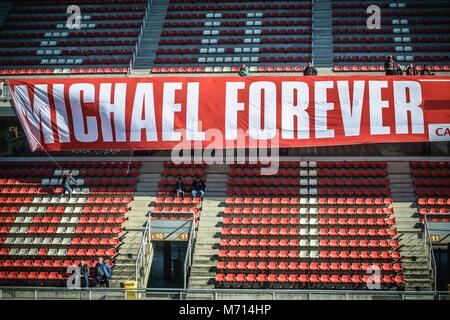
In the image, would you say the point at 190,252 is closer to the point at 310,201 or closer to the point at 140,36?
the point at 310,201

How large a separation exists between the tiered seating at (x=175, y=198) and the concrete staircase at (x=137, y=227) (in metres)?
0.38

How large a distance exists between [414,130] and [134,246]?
11.8 metres

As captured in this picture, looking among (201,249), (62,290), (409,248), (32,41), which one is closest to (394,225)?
(409,248)

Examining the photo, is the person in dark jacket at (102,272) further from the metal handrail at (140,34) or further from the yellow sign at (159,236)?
the metal handrail at (140,34)

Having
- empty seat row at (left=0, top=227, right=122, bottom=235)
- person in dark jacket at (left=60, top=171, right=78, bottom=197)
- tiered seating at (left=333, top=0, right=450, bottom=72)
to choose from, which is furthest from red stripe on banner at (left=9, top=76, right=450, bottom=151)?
tiered seating at (left=333, top=0, right=450, bottom=72)

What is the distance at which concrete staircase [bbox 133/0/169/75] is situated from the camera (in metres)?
37.9

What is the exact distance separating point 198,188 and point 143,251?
4203 millimetres

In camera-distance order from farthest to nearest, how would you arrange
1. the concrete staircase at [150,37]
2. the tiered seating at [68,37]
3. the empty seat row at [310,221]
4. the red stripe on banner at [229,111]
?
the tiered seating at [68,37], the concrete staircase at [150,37], the red stripe on banner at [229,111], the empty seat row at [310,221]

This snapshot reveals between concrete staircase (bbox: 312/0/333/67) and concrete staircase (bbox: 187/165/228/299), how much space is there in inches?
330

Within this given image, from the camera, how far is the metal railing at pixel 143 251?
2667cm

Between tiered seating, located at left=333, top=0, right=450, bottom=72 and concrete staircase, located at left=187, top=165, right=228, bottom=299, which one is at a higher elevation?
tiered seating, located at left=333, top=0, right=450, bottom=72

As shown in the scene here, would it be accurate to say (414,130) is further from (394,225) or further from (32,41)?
(32,41)

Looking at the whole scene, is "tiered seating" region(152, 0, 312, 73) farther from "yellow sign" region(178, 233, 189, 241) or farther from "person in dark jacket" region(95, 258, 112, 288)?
"person in dark jacket" region(95, 258, 112, 288)

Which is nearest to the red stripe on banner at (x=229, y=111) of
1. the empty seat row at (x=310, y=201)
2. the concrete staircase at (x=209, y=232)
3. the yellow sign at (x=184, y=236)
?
the concrete staircase at (x=209, y=232)
